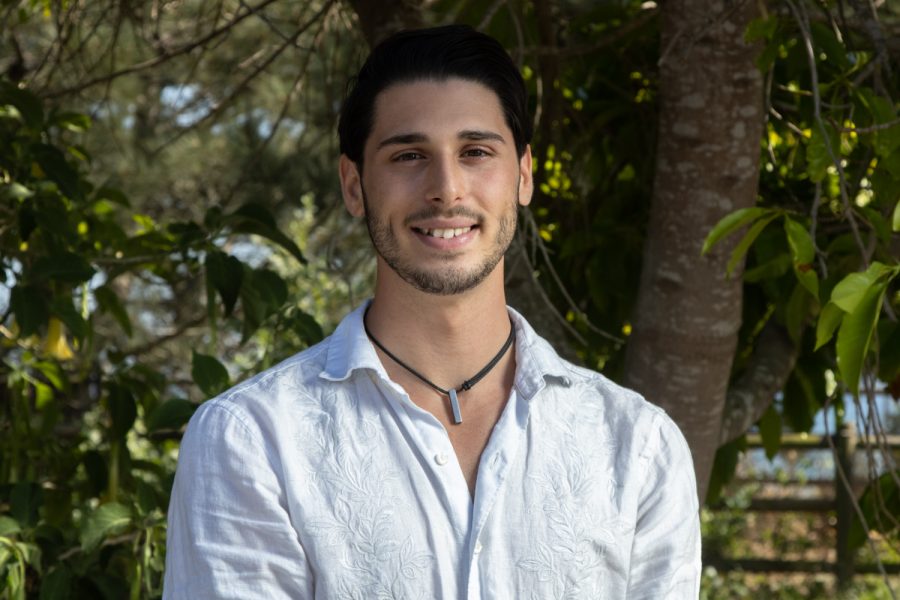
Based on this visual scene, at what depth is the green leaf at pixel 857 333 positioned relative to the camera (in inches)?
55.4

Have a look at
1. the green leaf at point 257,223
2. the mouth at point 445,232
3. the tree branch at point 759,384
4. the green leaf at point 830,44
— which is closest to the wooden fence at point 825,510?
the tree branch at point 759,384

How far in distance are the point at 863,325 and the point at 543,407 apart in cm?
37

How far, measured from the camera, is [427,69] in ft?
4.74

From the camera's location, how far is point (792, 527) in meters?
5.52

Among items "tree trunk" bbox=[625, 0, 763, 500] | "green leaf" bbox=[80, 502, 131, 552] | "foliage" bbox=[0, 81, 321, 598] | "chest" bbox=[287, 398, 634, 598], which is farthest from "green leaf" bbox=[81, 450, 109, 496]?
"chest" bbox=[287, 398, 634, 598]

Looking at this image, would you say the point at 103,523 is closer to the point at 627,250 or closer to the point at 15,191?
the point at 15,191

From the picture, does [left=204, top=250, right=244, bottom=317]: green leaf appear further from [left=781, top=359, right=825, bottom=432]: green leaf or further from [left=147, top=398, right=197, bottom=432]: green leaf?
[left=781, top=359, right=825, bottom=432]: green leaf

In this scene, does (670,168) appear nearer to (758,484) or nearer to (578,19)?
(578,19)

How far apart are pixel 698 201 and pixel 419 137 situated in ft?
2.42

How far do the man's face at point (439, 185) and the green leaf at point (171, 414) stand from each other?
0.61 metres

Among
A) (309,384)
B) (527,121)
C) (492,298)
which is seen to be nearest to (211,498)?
(309,384)

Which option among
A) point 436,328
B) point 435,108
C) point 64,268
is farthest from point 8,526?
point 435,108

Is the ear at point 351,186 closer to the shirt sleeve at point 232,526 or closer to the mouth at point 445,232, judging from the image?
the mouth at point 445,232

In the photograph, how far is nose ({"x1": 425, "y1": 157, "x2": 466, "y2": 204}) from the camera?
1366mm
